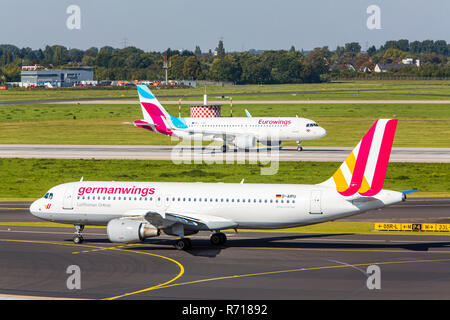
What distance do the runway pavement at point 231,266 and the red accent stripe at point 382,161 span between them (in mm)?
3950

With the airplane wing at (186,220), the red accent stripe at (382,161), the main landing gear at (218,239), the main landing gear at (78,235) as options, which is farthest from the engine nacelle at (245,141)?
the red accent stripe at (382,161)

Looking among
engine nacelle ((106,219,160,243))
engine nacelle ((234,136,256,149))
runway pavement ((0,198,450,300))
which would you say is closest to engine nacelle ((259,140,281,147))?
engine nacelle ((234,136,256,149))

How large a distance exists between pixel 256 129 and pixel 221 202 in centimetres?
5046

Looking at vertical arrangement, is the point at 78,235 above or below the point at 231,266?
above

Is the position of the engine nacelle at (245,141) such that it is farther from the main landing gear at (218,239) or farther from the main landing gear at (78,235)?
the main landing gear at (78,235)

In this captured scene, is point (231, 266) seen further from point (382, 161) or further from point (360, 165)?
point (382, 161)

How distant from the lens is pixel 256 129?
91.8 m

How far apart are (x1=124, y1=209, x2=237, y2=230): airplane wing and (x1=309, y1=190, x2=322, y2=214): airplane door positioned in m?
4.75

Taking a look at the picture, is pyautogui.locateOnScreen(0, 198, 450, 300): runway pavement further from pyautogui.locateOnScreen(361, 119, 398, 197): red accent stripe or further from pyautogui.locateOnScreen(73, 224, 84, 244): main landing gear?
pyautogui.locateOnScreen(361, 119, 398, 197): red accent stripe

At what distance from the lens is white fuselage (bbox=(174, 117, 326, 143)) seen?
91.0 metres

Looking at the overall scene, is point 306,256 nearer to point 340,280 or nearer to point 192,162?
point 340,280

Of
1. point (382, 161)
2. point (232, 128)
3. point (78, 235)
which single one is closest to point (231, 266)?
point (382, 161)
